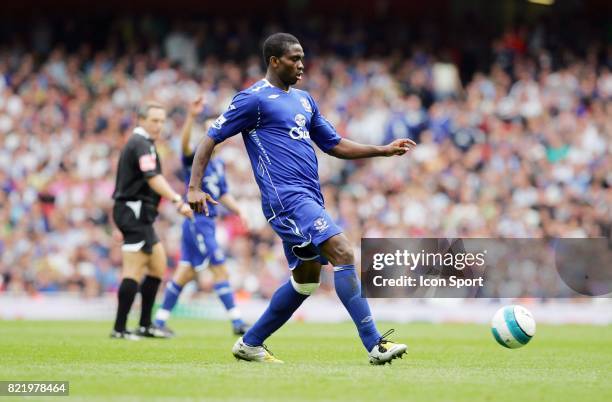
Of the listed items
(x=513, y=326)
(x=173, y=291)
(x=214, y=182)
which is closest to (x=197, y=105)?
(x=214, y=182)

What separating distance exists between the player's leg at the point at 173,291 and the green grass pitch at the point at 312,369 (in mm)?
364

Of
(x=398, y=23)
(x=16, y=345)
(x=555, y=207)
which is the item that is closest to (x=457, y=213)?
(x=555, y=207)

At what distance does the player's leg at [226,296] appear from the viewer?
13.5 metres

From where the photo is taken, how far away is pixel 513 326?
9461mm

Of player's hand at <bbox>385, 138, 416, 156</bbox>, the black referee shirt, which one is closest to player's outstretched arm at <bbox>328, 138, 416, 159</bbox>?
player's hand at <bbox>385, 138, 416, 156</bbox>

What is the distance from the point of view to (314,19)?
90.6 ft

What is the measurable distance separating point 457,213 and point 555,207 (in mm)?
1852

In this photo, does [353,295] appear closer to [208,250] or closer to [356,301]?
[356,301]

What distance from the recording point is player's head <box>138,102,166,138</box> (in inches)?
500

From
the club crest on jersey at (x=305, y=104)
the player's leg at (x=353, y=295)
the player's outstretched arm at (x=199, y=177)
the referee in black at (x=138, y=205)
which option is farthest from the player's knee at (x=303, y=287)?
the referee in black at (x=138, y=205)

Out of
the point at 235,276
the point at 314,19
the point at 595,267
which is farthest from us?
the point at 314,19

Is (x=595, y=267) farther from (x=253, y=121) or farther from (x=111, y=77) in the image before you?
(x=111, y=77)

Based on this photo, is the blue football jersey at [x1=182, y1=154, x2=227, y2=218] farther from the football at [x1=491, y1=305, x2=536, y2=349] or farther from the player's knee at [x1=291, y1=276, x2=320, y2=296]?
the football at [x1=491, y1=305, x2=536, y2=349]

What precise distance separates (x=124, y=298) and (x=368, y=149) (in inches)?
166
